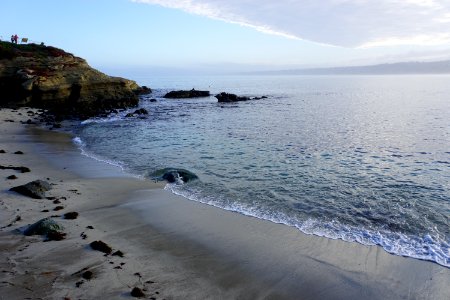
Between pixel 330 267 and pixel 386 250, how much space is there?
7.63ft

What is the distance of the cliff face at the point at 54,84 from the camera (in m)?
44.3

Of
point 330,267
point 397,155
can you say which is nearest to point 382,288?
point 330,267

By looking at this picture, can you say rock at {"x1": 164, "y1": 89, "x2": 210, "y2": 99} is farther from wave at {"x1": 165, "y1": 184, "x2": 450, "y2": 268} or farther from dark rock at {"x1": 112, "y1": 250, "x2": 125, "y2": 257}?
dark rock at {"x1": 112, "y1": 250, "x2": 125, "y2": 257}

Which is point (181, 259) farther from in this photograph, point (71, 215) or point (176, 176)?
point (176, 176)

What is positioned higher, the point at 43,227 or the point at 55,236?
the point at 43,227

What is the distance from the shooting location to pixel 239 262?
959cm

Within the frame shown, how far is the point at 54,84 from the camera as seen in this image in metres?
45.1

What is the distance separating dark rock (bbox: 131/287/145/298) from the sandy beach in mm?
110

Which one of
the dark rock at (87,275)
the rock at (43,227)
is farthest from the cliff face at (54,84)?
the dark rock at (87,275)

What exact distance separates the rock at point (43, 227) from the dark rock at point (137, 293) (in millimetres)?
4203

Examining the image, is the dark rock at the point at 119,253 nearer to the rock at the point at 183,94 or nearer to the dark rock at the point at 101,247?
the dark rock at the point at 101,247

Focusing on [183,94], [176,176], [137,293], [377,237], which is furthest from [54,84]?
[377,237]

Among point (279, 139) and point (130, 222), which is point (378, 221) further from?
point (279, 139)

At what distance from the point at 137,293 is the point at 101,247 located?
263 centimetres
